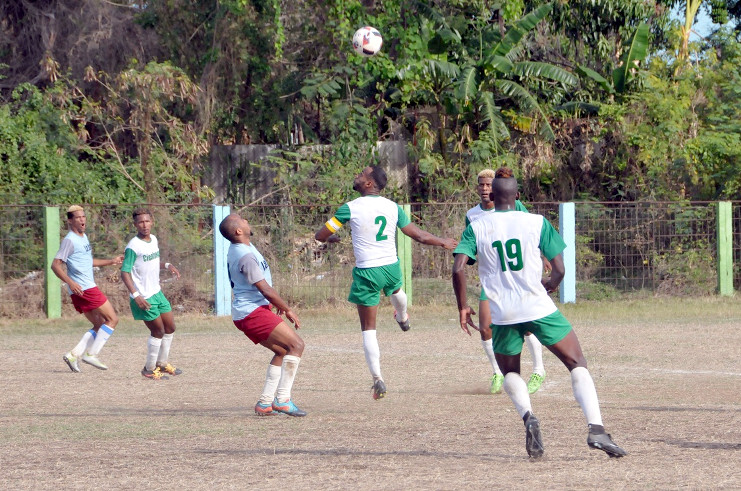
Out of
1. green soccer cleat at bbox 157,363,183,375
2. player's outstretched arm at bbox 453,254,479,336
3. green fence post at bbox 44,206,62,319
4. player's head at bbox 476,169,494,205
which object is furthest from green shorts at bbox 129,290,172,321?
green fence post at bbox 44,206,62,319

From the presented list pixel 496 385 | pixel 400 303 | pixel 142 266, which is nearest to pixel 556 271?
pixel 496 385

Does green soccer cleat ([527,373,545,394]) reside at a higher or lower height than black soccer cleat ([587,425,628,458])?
lower

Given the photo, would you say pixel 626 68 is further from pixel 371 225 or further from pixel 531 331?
pixel 531 331

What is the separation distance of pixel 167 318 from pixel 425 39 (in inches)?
558

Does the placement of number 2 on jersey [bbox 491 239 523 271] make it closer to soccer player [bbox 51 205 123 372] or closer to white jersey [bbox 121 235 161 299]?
white jersey [bbox 121 235 161 299]

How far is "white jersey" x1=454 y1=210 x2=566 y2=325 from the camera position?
607cm

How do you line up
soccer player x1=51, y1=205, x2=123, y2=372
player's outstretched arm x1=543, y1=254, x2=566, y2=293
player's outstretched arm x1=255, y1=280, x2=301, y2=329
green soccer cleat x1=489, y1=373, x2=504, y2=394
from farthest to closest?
soccer player x1=51, y1=205, x2=123, y2=372
green soccer cleat x1=489, y1=373, x2=504, y2=394
player's outstretched arm x1=255, y1=280, x2=301, y2=329
player's outstretched arm x1=543, y1=254, x2=566, y2=293

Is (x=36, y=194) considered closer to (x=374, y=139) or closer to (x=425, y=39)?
(x=374, y=139)

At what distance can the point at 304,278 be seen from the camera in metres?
18.3

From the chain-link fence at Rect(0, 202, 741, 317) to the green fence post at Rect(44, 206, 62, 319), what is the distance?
18cm

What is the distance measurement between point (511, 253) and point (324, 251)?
40.3ft

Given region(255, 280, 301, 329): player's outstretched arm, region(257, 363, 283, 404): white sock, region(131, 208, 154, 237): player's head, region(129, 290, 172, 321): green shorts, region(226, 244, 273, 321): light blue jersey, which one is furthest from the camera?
region(131, 208, 154, 237): player's head

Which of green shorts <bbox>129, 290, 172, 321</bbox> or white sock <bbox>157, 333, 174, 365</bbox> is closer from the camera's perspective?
green shorts <bbox>129, 290, 172, 321</bbox>

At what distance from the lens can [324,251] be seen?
719 inches
